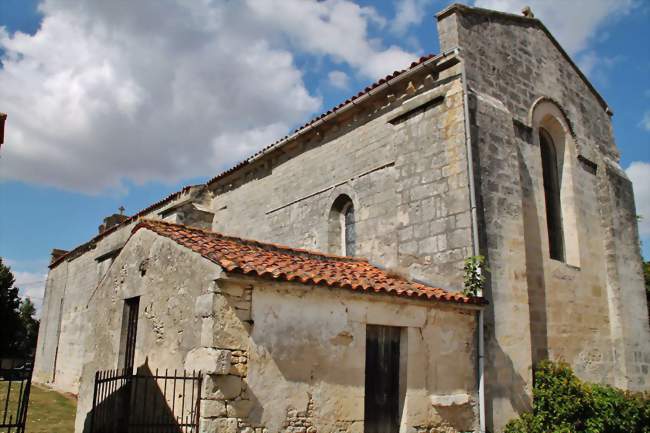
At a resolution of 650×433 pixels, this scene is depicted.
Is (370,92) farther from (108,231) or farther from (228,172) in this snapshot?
(108,231)

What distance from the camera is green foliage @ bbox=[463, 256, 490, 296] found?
7.69 metres

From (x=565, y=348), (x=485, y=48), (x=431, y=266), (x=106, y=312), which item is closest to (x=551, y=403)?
(x=565, y=348)

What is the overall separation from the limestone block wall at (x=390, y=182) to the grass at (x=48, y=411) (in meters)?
5.81

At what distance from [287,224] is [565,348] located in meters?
6.30

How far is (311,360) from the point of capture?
630 cm

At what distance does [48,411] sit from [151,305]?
7656mm

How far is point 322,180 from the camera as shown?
1148 centimetres

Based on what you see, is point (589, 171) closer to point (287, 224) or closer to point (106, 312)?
point (287, 224)

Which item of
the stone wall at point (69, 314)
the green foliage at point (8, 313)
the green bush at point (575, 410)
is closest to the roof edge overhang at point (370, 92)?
the green bush at point (575, 410)

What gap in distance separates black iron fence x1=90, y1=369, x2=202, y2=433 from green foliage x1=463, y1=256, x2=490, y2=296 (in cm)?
407

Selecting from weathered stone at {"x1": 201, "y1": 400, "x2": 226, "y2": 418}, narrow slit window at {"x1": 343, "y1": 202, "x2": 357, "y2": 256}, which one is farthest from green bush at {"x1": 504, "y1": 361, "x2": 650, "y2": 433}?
weathered stone at {"x1": 201, "y1": 400, "x2": 226, "y2": 418}

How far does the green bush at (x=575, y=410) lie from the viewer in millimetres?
7590

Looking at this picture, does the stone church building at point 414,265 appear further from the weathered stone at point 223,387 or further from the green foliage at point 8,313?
the green foliage at point 8,313

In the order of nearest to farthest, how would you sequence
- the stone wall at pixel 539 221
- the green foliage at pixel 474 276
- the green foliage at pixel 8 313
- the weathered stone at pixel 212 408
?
the weathered stone at pixel 212 408 → the green foliage at pixel 474 276 → the stone wall at pixel 539 221 → the green foliage at pixel 8 313
